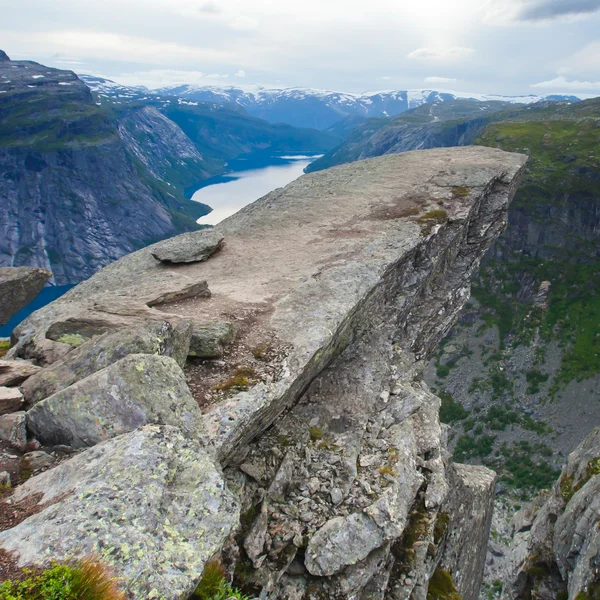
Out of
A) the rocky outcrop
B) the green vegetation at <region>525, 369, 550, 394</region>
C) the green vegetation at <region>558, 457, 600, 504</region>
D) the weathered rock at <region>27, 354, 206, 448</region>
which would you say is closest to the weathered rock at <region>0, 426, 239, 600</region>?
the weathered rock at <region>27, 354, 206, 448</region>

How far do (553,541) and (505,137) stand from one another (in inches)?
6951

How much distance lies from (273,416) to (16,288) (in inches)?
754

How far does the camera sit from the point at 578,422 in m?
94.6

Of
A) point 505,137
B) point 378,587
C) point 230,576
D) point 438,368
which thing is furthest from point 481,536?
point 505,137

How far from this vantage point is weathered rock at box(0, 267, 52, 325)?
24812 millimetres

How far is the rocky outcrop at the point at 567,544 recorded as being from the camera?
59.1 feet

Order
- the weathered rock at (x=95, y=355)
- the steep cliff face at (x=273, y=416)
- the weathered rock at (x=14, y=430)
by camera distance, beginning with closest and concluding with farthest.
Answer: the steep cliff face at (x=273, y=416) → the weathered rock at (x=14, y=430) → the weathered rock at (x=95, y=355)

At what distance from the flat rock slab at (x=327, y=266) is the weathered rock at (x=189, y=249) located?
585 mm

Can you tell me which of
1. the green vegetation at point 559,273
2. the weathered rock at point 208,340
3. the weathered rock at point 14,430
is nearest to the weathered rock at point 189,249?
the weathered rock at point 208,340

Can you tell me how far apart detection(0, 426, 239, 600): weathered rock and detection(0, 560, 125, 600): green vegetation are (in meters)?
0.31

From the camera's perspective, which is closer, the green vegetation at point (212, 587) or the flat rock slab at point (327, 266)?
the green vegetation at point (212, 587)

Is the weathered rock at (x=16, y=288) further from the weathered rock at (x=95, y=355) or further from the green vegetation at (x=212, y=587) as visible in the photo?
the green vegetation at (x=212, y=587)

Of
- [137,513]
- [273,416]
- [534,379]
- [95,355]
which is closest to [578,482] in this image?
[273,416]

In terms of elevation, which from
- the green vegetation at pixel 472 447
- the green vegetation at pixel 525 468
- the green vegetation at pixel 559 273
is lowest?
the green vegetation at pixel 472 447
